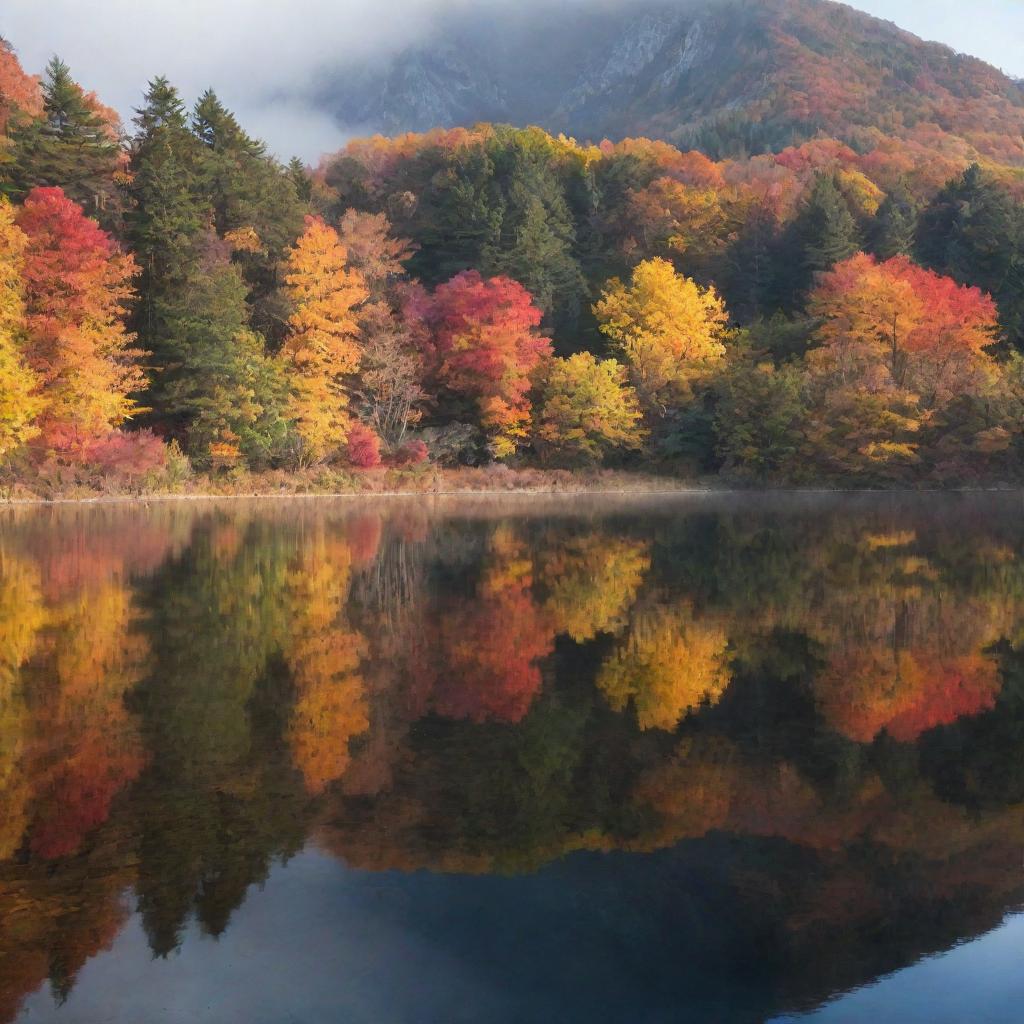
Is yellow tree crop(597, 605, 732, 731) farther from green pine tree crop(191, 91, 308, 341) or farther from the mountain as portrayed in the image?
the mountain

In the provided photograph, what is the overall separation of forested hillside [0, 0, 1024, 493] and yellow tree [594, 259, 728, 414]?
5.2 inches

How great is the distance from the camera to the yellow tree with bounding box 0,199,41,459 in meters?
28.9

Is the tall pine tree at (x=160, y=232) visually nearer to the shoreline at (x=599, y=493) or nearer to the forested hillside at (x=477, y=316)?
the forested hillside at (x=477, y=316)

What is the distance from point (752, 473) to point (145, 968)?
42.5 meters

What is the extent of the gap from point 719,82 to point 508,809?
107 meters

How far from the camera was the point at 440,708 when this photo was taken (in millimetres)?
7801

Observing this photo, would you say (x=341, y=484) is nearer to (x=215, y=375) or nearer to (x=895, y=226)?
(x=215, y=375)

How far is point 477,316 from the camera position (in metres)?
44.4

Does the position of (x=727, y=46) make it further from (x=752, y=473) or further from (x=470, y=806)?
(x=470, y=806)

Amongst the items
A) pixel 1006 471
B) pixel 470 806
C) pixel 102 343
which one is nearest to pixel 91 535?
pixel 102 343

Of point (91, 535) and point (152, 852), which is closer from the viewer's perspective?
point (152, 852)

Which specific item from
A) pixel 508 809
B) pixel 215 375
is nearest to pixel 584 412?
pixel 215 375

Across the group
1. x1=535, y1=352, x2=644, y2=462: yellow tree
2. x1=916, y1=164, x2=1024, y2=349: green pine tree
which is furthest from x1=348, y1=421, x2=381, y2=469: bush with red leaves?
x1=916, y1=164, x2=1024, y2=349: green pine tree

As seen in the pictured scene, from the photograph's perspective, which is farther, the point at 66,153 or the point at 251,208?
the point at 251,208
